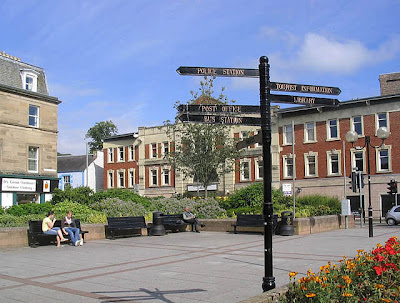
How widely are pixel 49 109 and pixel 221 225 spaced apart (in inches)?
941

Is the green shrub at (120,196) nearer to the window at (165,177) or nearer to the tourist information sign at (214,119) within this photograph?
the tourist information sign at (214,119)

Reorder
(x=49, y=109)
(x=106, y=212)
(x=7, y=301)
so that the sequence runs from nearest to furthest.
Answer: (x=7, y=301) < (x=106, y=212) < (x=49, y=109)

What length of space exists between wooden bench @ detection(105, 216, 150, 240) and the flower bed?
14.0 meters

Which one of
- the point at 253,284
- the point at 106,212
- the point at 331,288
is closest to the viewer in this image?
the point at 331,288

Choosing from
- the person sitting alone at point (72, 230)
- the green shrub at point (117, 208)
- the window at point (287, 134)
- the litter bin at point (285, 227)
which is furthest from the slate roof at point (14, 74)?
the litter bin at point (285, 227)

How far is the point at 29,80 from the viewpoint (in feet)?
129

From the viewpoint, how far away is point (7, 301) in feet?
23.8

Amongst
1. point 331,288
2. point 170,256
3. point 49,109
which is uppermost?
point 49,109

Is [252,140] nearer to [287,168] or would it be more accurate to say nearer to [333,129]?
[333,129]

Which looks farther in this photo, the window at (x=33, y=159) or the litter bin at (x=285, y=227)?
the window at (x=33, y=159)

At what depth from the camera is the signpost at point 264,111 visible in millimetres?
6162

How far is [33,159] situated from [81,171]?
92.7ft

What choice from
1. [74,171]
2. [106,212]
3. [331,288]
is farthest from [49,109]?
[331,288]

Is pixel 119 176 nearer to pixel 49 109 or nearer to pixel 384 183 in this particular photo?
pixel 49 109
